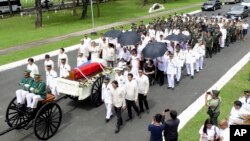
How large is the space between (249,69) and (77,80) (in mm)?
10078

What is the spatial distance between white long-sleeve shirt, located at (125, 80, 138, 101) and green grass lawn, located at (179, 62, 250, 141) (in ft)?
6.62

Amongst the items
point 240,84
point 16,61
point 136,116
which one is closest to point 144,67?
point 136,116

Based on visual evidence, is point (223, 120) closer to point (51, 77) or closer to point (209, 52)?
point (51, 77)

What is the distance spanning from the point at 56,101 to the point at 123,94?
334cm

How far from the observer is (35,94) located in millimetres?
10562

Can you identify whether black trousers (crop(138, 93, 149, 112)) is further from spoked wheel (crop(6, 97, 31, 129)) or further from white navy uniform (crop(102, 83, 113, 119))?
spoked wheel (crop(6, 97, 31, 129))

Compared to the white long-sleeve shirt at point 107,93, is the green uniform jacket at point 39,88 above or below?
above

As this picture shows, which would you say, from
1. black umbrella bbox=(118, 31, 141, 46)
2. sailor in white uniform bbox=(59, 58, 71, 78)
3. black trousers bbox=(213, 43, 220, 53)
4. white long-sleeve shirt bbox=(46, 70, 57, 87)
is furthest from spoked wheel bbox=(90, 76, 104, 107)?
black trousers bbox=(213, 43, 220, 53)

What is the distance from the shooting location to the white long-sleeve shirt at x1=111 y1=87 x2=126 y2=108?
10.9 m

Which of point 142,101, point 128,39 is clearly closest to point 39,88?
point 142,101

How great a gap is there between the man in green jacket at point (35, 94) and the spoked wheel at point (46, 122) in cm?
37

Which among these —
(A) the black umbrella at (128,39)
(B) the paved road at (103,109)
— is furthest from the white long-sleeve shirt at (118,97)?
(A) the black umbrella at (128,39)

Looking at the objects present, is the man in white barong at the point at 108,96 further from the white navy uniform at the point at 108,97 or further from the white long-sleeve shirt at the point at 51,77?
the white long-sleeve shirt at the point at 51,77

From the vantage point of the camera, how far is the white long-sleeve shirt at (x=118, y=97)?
10.9 meters
